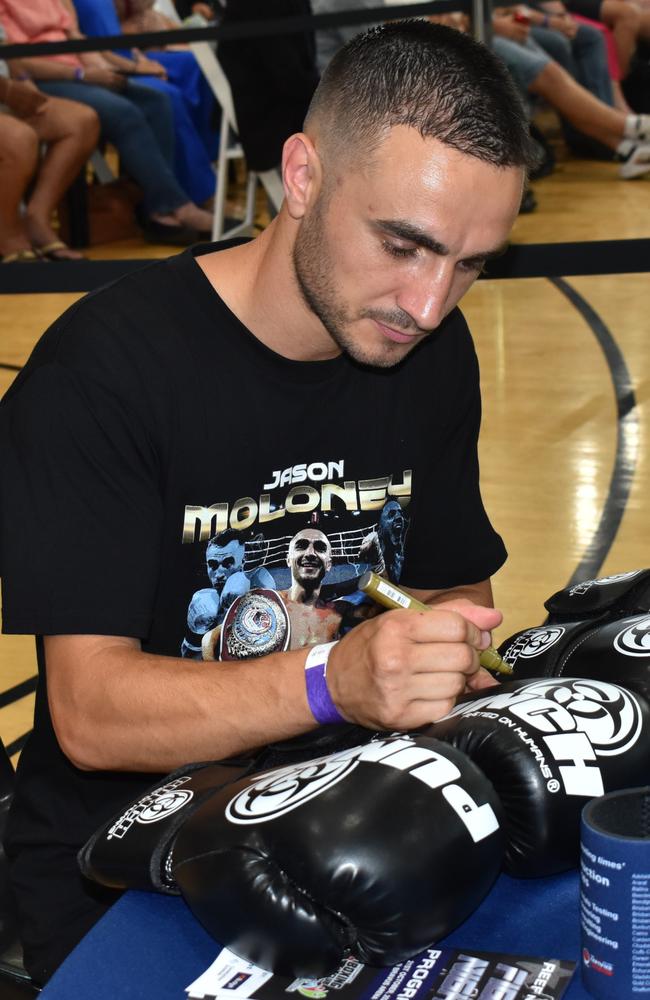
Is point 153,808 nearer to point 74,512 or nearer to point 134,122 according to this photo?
point 74,512

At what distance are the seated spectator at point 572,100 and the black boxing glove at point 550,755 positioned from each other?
609cm

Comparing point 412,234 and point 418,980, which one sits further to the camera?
point 412,234

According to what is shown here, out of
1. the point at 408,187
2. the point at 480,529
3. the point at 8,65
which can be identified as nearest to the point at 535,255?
the point at 480,529

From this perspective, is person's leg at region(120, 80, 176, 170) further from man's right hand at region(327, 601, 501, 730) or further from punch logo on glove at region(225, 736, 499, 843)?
punch logo on glove at region(225, 736, 499, 843)

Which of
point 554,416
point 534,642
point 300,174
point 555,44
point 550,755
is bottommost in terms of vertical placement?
point 554,416

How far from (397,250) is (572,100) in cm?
623

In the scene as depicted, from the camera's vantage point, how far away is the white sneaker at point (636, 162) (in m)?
6.87

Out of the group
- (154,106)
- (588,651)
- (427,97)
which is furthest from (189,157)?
(588,651)

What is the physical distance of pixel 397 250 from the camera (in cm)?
120

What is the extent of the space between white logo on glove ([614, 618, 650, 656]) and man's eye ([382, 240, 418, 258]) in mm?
400

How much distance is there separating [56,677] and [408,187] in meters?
0.54

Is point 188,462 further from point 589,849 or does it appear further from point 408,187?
point 589,849

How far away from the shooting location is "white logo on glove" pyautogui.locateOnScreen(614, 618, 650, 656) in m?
1.18

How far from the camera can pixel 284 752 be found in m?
1.16
